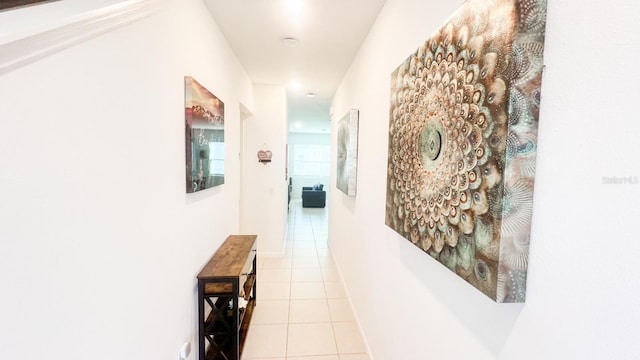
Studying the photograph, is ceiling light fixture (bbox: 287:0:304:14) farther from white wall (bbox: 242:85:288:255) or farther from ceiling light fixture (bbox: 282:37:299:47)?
white wall (bbox: 242:85:288:255)

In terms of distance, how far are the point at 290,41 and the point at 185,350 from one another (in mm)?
2598

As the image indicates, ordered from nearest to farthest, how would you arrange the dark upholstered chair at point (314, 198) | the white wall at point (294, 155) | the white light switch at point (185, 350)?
the white light switch at point (185, 350), the dark upholstered chair at point (314, 198), the white wall at point (294, 155)

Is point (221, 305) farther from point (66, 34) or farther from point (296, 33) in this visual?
point (296, 33)

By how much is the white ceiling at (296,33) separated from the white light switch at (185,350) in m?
2.34

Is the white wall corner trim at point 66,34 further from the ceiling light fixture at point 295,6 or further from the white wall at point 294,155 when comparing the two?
the white wall at point 294,155

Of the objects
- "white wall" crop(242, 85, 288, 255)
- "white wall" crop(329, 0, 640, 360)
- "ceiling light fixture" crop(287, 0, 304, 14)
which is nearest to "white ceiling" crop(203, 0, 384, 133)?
"ceiling light fixture" crop(287, 0, 304, 14)

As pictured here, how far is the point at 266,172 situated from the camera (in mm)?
4246

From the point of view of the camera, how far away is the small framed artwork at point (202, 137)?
5.40 ft

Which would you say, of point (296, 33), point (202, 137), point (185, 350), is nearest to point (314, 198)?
point (296, 33)

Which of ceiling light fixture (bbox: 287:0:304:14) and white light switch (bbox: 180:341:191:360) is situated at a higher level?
ceiling light fixture (bbox: 287:0:304:14)

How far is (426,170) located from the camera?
3.70ft

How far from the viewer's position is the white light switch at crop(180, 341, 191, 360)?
63.3 inches

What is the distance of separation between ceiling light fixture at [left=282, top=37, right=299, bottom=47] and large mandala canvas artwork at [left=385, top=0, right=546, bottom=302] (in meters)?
1.63

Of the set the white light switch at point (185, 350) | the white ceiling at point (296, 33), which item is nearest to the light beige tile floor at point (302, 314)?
the white light switch at point (185, 350)
